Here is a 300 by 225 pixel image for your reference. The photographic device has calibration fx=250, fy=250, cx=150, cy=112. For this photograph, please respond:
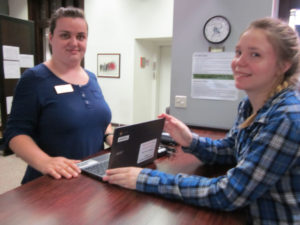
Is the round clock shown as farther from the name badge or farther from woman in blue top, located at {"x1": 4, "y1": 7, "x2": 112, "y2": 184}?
the name badge

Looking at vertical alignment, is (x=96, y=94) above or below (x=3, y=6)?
below

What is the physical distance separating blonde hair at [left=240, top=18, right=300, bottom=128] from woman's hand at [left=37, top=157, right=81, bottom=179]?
0.86 m

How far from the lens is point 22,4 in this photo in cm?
614

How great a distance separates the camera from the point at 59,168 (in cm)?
108

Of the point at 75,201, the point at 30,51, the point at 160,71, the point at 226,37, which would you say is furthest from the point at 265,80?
the point at 160,71

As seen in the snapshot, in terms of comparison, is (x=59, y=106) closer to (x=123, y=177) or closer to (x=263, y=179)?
(x=123, y=177)

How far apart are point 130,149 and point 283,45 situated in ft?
2.37

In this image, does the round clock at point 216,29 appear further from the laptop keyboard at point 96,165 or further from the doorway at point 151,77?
the doorway at point 151,77

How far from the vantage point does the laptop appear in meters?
1.00

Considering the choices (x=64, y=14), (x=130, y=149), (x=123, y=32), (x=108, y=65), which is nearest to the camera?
(x=130, y=149)

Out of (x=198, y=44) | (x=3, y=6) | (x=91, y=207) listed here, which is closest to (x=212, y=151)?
(x=91, y=207)

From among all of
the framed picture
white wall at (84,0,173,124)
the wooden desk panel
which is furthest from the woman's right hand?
the framed picture

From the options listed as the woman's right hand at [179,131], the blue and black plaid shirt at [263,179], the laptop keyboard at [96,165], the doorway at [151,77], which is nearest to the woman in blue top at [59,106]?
the laptop keyboard at [96,165]

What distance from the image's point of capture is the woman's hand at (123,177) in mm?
971
